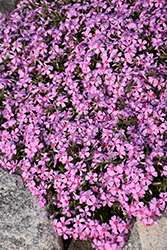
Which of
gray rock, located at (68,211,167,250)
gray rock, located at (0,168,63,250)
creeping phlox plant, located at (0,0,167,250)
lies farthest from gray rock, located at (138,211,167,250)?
gray rock, located at (0,168,63,250)

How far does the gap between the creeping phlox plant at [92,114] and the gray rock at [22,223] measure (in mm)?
179

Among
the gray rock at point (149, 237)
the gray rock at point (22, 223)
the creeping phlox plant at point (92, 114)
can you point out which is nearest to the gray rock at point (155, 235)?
the gray rock at point (149, 237)

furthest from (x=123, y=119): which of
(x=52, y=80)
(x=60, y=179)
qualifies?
(x=52, y=80)

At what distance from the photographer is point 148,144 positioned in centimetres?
304

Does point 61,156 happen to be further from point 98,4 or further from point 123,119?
point 98,4

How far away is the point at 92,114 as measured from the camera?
325cm

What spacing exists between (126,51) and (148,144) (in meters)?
1.35

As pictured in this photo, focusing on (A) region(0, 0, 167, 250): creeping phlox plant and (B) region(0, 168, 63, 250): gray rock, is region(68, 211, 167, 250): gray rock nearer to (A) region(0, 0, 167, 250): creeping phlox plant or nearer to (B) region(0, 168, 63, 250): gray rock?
(A) region(0, 0, 167, 250): creeping phlox plant

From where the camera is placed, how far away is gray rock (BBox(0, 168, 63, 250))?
9.25 ft

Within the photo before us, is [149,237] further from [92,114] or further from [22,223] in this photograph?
[92,114]

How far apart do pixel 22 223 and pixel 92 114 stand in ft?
5.61

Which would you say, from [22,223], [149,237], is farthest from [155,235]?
[22,223]

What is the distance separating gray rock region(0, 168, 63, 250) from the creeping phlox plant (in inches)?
7.1

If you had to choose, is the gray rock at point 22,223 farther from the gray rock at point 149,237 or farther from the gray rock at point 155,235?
the gray rock at point 155,235
